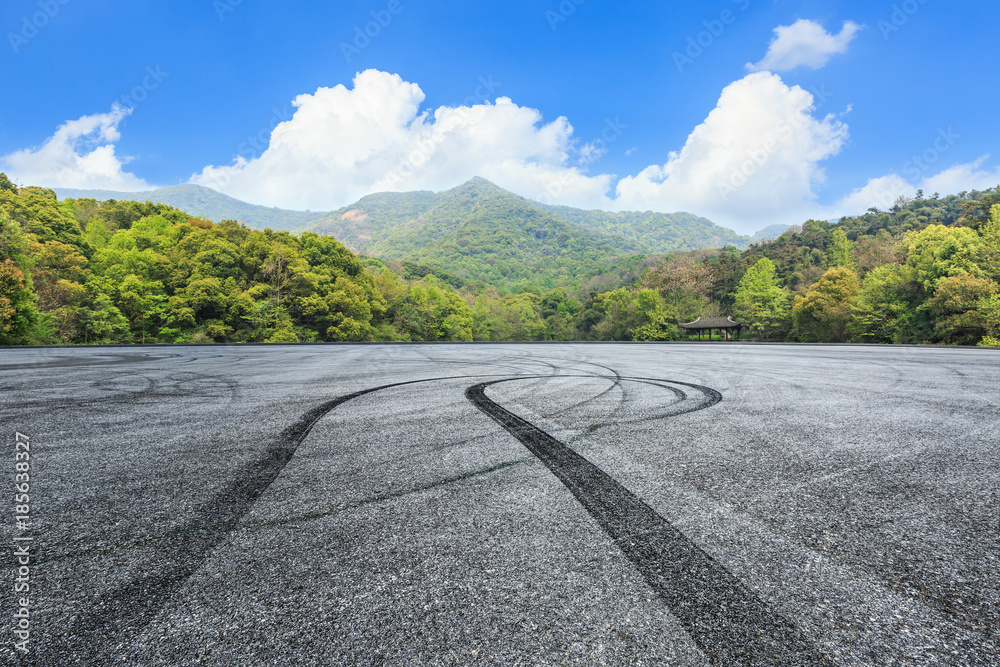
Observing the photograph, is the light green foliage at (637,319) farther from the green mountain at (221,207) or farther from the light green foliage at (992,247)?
the green mountain at (221,207)

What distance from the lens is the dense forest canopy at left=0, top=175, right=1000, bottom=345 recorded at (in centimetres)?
2702

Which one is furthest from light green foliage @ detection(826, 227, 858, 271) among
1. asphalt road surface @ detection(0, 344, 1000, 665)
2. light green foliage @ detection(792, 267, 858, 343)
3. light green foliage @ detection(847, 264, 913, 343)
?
asphalt road surface @ detection(0, 344, 1000, 665)

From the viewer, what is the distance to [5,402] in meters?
5.12

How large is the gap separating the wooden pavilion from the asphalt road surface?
154ft

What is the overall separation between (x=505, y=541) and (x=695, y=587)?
768 millimetres

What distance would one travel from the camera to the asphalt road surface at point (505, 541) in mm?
1248

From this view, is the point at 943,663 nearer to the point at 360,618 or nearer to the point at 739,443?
the point at 360,618

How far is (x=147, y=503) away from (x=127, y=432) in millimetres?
2071

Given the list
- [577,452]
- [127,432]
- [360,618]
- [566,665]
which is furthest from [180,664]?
[127,432]

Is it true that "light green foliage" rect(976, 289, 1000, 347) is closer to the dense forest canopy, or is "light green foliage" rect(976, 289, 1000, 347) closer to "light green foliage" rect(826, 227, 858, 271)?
the dense forest canopy

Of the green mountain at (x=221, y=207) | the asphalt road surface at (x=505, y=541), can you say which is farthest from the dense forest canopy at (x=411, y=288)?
the green mountain at (x=221, y=207)

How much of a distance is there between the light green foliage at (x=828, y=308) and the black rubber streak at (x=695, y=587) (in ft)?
141

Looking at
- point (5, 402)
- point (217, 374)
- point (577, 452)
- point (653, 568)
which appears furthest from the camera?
point (217, 374)

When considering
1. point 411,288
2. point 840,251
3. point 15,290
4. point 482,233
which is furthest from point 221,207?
point 840,251
